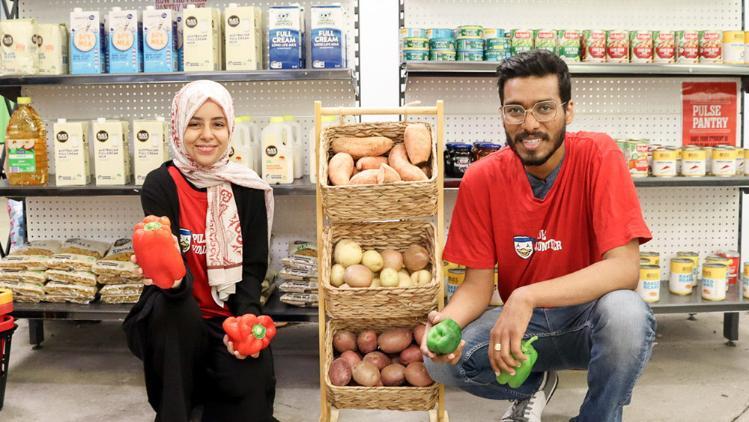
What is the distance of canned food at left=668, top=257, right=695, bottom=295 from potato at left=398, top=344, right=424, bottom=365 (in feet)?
5.46

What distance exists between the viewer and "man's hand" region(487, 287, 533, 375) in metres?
2.10

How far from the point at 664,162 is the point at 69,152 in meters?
2.86

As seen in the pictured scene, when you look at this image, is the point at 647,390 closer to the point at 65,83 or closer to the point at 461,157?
Result: the point at 461,157

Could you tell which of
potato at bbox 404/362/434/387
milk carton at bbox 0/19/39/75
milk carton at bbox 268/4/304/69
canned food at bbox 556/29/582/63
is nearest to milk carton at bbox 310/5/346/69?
milk carton at bbox 268/4/304/69

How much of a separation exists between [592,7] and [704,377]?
1.98m

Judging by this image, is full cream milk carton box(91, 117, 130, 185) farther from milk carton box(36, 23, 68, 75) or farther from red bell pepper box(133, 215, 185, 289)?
red bell pepper box(133, 215, 185, 289)

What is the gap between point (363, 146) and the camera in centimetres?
282

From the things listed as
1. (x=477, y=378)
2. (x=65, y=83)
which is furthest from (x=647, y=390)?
(x=65, y=83)

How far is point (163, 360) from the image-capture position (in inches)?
92.9

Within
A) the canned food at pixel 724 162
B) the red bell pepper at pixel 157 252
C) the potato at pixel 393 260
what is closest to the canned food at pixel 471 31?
the potato at pixel 393 260

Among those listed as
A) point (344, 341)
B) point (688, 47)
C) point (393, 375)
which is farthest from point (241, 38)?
point (688, 47)

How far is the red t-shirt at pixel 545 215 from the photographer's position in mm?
2268

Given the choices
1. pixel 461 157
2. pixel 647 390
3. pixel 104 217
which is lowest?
pixel 647 390

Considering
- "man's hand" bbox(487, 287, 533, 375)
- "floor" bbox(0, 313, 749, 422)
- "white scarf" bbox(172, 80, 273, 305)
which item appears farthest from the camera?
"floor" bbox(0, 313, 749, 422)
